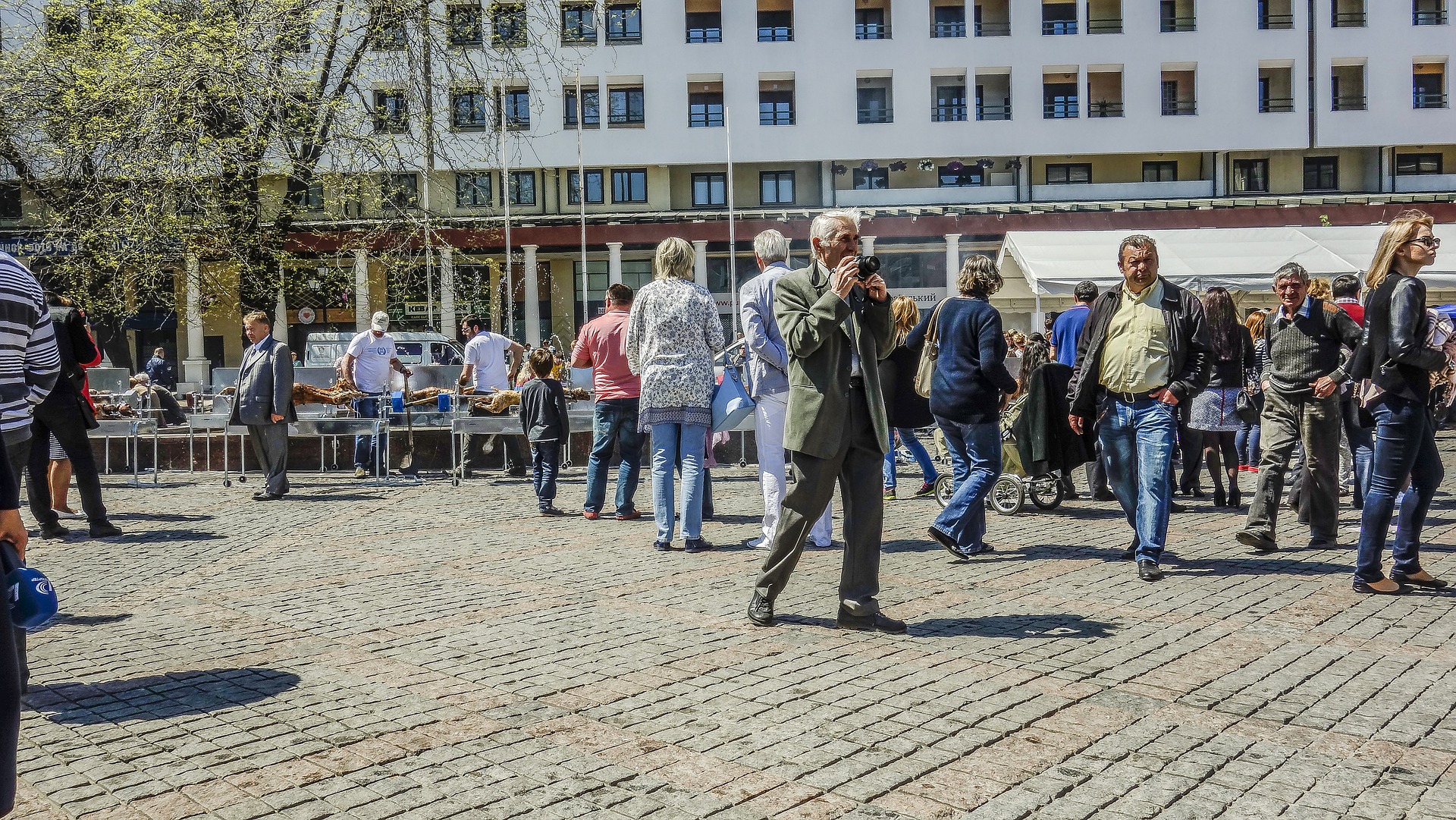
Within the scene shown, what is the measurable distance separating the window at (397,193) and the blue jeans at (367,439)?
6.70m

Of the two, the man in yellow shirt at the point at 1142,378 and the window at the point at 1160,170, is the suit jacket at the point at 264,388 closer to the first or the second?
the man in yellow shirt at the point at 1142,378

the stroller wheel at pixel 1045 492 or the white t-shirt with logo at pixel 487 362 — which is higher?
the white t-shirt with logo at pixel 487 362

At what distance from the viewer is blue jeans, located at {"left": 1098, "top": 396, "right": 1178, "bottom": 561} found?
7.38 metres

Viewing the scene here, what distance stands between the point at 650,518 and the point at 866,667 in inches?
218

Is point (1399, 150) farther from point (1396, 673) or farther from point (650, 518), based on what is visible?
point (1396, 673)

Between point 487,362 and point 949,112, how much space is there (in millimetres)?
33204

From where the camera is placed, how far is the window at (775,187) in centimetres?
4681

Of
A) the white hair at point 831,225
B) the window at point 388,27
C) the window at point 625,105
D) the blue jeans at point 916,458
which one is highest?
the window at point 625,105

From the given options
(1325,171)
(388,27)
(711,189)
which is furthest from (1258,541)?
(1325,171)

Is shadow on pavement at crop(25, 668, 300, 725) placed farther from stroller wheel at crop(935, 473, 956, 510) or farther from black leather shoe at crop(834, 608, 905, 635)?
stroller wheel at crop(935, 473, 956, 510)

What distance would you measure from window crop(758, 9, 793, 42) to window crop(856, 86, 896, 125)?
319 centimetres

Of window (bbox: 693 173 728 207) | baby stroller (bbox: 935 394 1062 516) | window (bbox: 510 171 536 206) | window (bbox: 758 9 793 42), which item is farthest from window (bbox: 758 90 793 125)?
baby stroller (bbox: 935 394 1062 516)

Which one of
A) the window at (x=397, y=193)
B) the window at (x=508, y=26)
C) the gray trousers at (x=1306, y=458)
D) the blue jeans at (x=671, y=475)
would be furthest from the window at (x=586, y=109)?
the gray trousers at (x=1306, y=458)

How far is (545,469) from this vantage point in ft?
36.8
